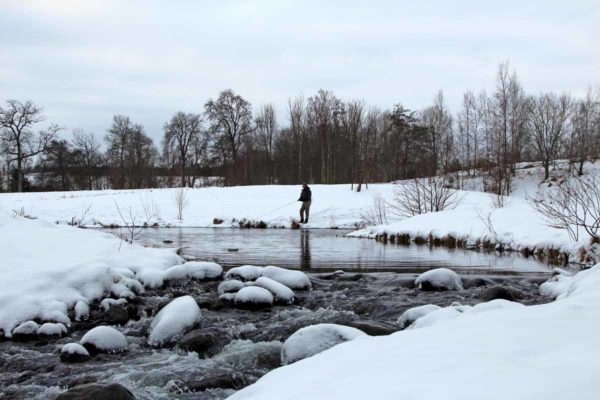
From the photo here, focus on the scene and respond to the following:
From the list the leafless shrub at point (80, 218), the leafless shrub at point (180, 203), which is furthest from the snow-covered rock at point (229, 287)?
the leafless shrub at point (180, 203)

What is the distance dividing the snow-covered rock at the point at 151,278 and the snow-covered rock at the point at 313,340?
4051 mm

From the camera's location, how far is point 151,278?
8008 millimetres

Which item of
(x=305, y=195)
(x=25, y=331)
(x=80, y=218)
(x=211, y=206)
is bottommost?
(x=25, y=331)

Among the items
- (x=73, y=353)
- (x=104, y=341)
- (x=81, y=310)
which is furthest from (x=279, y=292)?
(x=73, y=353)

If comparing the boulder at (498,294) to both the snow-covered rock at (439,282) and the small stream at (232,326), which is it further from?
the snow-covered rock at (439,282)

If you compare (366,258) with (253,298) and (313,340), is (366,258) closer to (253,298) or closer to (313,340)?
(253,298)

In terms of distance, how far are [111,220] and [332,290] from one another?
24982mm

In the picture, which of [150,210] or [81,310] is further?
[150,210]

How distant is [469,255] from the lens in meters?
13.5

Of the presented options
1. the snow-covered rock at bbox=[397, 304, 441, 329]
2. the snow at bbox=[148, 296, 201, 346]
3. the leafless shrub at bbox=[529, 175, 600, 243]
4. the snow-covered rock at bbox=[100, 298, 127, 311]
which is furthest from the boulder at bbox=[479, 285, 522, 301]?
the snow-covered rock at bbox=[100, 298, 127, 311]

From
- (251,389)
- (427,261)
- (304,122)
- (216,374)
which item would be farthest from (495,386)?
(304,122)

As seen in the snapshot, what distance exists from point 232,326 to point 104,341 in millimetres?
1476

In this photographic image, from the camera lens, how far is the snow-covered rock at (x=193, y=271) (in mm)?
8312

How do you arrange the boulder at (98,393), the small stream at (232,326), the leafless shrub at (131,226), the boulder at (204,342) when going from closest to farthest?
the boulder at (98,393)
the small stream at (232,326)
the boulder at (204,342)
the leafless shrub at (131,226)
